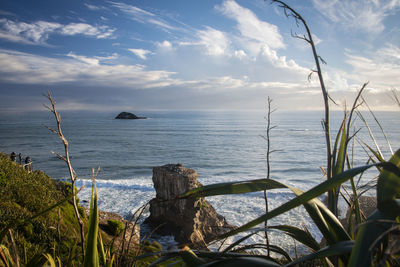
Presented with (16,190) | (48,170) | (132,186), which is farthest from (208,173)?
(16,190)

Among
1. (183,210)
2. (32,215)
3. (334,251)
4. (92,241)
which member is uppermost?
(334,251)

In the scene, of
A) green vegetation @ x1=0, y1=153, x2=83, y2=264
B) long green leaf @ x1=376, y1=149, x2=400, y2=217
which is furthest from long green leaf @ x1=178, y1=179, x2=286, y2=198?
green vegetation @ x1=0, y1=153, x2=83, y2=264

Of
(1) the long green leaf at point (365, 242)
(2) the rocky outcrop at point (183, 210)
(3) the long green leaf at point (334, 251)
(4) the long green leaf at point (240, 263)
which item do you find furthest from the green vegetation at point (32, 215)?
(2) the rocky outcrop at point (183, 210)

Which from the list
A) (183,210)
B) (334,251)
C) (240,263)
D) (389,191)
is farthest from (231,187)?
(183,210)

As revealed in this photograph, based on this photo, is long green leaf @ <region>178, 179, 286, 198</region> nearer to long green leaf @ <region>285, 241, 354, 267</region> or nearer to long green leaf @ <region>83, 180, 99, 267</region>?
long green leaf @ <region>285, 241, 354, 267</region>

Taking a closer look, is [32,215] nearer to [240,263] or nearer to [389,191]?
[240,263]

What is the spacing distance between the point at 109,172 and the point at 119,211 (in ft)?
37.1

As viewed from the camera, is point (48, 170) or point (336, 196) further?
point (48, 170)

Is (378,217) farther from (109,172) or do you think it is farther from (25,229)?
(109,172)

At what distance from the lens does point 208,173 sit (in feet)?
82.0

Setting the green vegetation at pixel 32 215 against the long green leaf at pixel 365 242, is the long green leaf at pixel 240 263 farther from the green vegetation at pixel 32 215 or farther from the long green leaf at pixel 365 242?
the green vegetation at pixel 32 215

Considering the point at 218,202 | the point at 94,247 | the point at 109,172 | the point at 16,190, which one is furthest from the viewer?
the point at 109,172

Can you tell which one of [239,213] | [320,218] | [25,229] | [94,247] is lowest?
[239,213]

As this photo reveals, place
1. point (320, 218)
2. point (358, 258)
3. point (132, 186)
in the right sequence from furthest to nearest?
point (132, 186)
point (320, 218)
point (358, 258)
